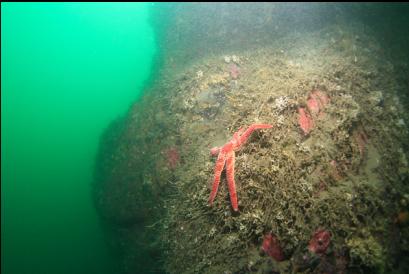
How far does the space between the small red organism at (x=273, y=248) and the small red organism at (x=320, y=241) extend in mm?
556

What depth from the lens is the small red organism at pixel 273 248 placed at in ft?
16.6

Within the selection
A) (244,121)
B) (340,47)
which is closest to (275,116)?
(244,121)

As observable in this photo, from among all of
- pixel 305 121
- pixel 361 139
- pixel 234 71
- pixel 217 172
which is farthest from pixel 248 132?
pixel 234 71

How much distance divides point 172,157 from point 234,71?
11.7ft

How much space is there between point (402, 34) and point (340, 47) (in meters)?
4.13

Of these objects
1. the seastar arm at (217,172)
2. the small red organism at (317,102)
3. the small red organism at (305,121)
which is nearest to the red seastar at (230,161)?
the seastar arm at (217,172)

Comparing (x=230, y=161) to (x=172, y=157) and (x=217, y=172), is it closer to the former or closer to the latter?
(x=217, y=172)

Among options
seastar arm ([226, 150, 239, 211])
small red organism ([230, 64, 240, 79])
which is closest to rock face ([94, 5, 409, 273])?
small red organism ([230, 64, 240, 79])

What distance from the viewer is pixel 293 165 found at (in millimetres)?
5215

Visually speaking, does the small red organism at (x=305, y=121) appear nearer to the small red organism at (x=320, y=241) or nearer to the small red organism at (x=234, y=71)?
the small red organism at (x=320, y=241)

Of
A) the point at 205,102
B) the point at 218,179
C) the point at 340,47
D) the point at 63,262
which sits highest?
the point at 340,47

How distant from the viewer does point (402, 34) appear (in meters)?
10.7

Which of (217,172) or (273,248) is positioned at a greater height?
(217,172)

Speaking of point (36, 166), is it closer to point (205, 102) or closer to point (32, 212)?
point (32, 212)
